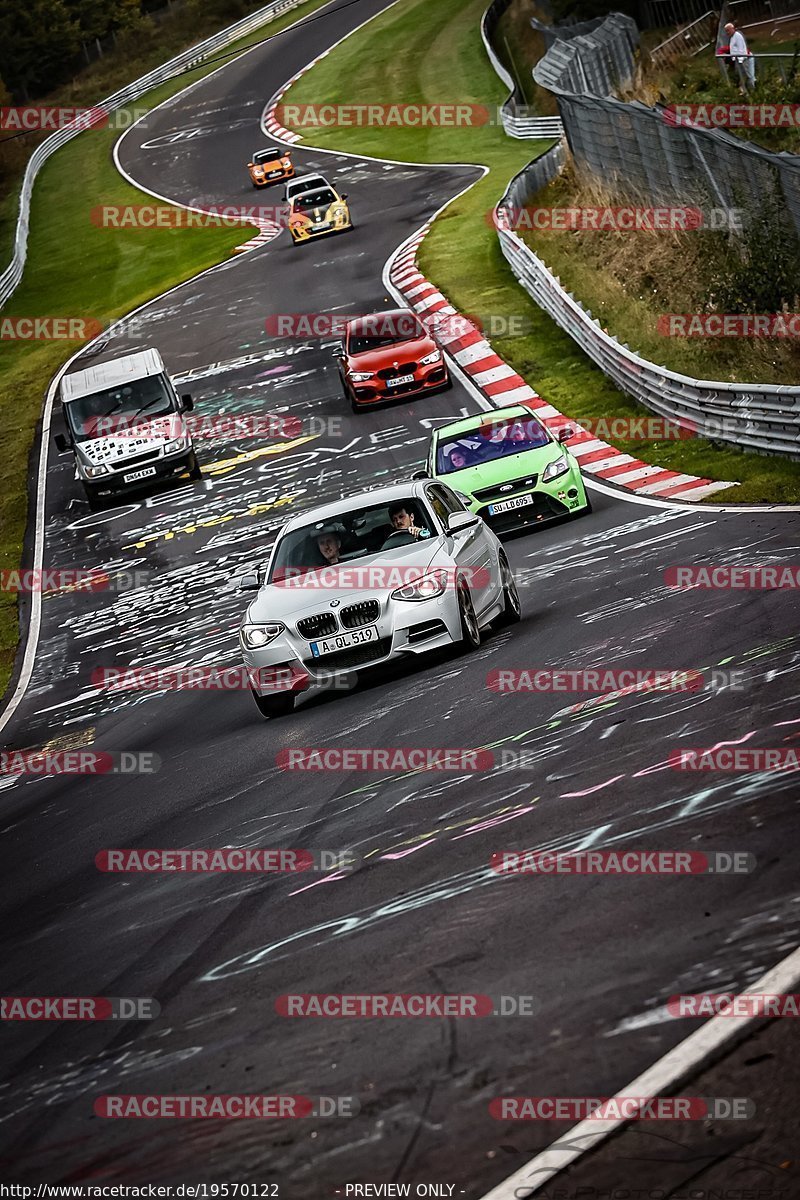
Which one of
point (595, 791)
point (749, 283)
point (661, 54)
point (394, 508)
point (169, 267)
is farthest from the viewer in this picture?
point (169, 267)

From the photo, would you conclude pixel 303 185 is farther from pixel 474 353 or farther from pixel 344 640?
pixel 344 640

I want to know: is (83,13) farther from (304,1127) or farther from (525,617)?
(304,1127)

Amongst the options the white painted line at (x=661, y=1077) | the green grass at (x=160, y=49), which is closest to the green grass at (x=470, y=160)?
the green grass at (x=160, y=49)

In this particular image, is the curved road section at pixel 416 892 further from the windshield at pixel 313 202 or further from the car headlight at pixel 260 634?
the windshield at pixel 313 202

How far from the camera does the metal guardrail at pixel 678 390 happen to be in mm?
17952

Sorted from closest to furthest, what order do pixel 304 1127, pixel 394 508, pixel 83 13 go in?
pixel 304 1127, pixel 394 508, pixel 83 13

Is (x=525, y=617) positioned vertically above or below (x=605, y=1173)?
below

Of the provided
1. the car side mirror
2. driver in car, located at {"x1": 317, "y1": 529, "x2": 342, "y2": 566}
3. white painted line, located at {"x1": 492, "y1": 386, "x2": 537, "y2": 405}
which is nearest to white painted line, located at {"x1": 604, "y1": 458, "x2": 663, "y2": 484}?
white painted line, located at {"x1": 492, "y1": 386, "x2": 537, "y2": 405}

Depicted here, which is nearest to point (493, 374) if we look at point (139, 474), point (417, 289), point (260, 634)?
point (139, 474)

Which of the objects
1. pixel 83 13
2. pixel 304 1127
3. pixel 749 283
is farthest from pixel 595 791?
pixel 83 13

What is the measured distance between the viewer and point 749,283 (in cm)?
2223

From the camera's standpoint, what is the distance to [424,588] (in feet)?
40.7

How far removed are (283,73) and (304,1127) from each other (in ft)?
228

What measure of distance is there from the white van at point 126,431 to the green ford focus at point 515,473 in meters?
7.54
